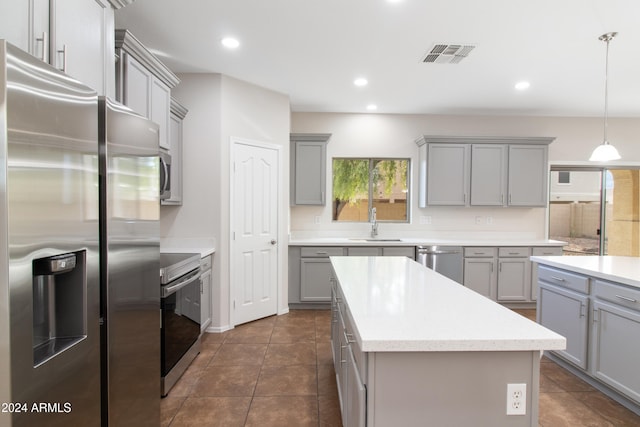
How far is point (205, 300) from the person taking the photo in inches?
128

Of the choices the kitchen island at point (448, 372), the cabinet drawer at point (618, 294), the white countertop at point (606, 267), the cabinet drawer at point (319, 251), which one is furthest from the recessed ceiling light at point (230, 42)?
the cabinet drawer at point (618, 294)

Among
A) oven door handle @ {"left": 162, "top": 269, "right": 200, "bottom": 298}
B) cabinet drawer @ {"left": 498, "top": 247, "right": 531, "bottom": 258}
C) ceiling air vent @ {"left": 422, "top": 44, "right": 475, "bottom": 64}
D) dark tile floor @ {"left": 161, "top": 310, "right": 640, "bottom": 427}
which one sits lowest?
dark tile floor @ {"left": 161, "top": 310, "right": 640, "bottom": 427}

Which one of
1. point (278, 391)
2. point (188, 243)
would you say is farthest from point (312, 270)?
point (278, 391)

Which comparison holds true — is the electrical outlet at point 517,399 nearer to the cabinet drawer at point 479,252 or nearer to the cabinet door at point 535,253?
the cabinet drawer at point 479,252

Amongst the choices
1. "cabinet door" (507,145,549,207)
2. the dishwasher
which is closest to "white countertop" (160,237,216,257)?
the dishwasher

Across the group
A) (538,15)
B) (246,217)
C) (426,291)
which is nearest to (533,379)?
(426,291)

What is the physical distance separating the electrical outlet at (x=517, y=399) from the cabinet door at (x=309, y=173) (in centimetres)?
347

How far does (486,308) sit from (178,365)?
225 centimetres

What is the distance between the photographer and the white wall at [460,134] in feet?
16.0

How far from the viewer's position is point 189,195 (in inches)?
137

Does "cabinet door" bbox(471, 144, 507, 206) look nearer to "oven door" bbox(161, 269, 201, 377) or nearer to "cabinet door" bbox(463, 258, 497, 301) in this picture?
"cabinet door" bbox(463, 258, 497, 301)

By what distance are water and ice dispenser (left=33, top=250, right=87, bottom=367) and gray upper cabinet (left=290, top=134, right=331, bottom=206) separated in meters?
3.44

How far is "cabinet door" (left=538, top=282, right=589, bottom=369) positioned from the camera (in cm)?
249

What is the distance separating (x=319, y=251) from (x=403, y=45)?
251 cm
